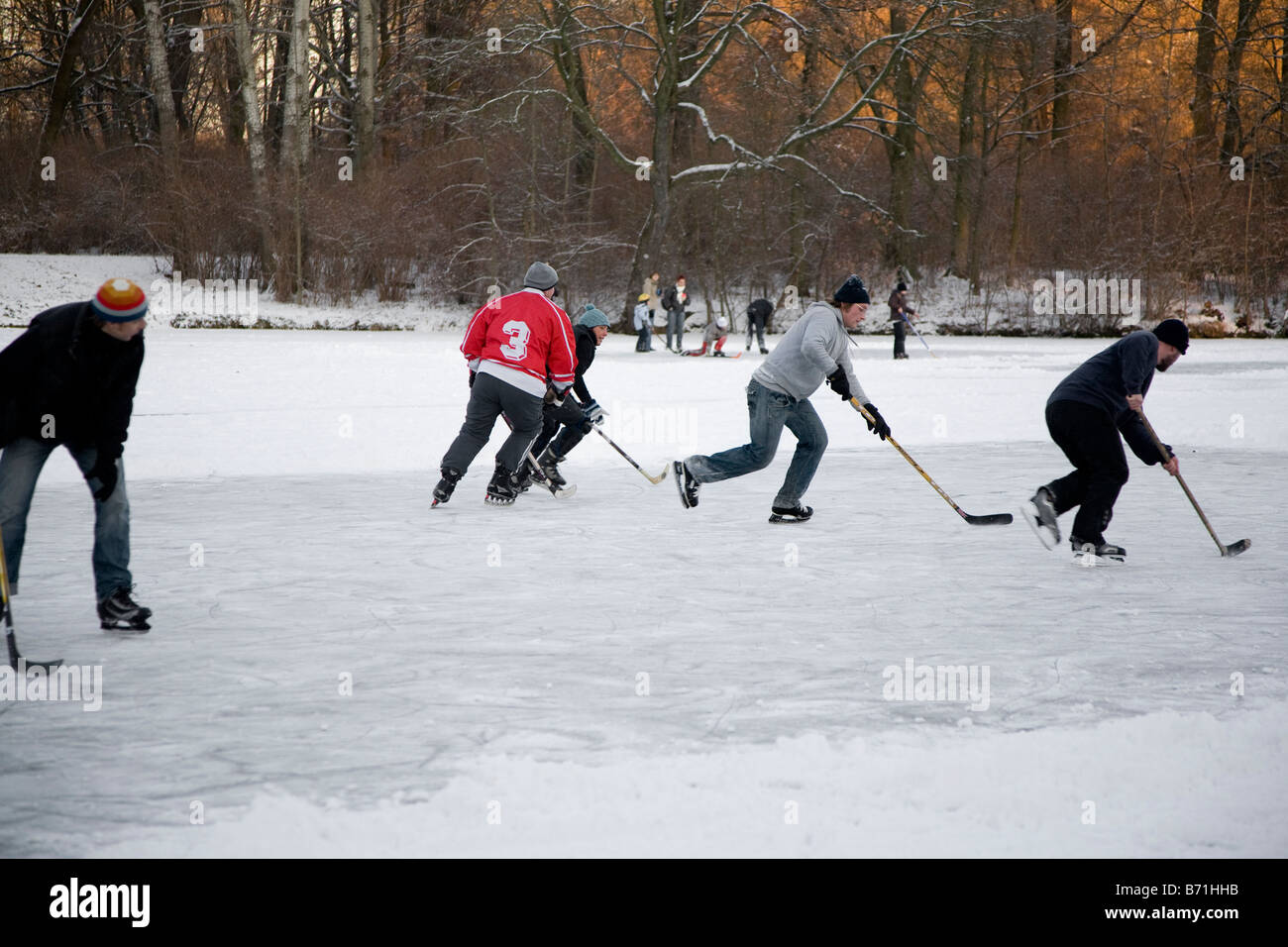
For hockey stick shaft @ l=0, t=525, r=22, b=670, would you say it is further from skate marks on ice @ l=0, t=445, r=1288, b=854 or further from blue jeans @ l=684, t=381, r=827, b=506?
blue jeans @ l=684, t=381, r=827, b=506

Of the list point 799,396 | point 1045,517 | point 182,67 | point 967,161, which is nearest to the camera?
point 1045,517

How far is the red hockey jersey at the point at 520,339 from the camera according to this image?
24.2 feet

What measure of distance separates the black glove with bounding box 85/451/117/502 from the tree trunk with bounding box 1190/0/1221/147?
104 ft

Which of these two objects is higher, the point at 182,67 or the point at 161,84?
the point at 182,67

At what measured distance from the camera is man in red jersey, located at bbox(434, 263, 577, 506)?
739cm

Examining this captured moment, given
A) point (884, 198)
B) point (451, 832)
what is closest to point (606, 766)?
point (451, 832)

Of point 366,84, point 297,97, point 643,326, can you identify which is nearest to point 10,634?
point 643,326

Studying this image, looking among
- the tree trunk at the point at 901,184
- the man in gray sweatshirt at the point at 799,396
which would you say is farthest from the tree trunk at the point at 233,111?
the man in gray sweatshirt at the point at 799,396

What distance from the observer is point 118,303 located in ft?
13.1

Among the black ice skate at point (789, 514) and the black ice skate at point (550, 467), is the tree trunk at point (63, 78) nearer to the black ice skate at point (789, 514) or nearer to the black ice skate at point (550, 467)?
the black ice skate at point (550, 467)

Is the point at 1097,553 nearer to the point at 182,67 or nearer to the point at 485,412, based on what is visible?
the point at 485,412

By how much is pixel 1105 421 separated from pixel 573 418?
136 inches

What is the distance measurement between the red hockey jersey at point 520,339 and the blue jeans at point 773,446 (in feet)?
3.56
